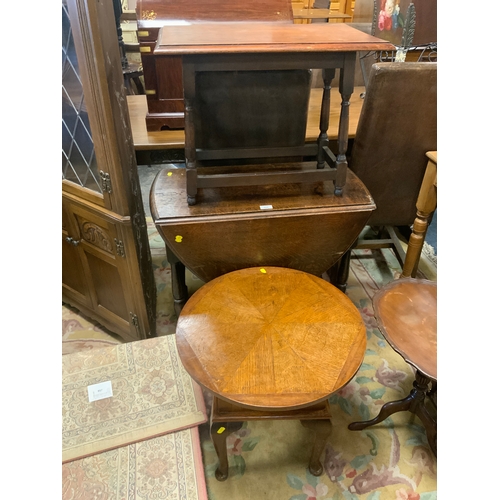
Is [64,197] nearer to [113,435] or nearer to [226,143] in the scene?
[226,143]

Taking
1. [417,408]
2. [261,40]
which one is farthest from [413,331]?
[261,40]

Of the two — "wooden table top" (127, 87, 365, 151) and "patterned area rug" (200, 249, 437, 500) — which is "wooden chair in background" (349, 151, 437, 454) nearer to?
"patterned area rug" (200, 249, 437, 500)

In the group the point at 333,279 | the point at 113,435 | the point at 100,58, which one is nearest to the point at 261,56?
the point at 100,58

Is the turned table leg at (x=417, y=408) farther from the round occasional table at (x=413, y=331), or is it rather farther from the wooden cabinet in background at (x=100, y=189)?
the wooden cabinet in background at (x=100, y=189)

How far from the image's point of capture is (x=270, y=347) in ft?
3.45

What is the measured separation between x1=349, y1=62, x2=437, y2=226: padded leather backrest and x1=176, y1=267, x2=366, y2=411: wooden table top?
0.71m

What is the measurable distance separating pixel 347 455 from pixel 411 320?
553 millimetres

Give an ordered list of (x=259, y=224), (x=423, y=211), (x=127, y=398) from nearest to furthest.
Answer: (x=259, y=224) → (x=127, y=398) → (x=423, y=211)

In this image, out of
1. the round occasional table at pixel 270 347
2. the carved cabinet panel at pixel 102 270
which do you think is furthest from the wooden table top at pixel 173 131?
the round occasional table at pixel 270 347

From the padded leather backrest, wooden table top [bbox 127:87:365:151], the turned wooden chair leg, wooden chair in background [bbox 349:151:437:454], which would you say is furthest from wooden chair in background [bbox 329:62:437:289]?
the turned wooden chair leg

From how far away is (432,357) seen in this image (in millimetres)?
1059

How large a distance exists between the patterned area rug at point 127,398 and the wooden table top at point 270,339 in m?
0.46

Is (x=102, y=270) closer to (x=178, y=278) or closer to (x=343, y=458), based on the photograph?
(x=178, y=278)

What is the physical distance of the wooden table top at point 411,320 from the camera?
3.47 feet
